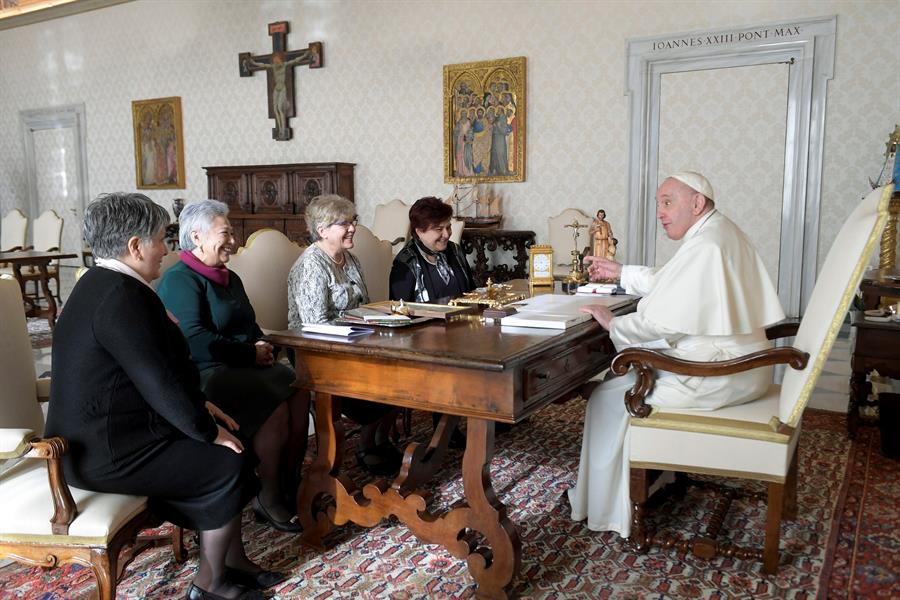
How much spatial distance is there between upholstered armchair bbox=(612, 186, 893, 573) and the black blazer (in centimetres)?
170

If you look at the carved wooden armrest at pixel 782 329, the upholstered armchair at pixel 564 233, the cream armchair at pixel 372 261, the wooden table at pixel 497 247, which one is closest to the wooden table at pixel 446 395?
the carved wooden armrest at pixel 782 329

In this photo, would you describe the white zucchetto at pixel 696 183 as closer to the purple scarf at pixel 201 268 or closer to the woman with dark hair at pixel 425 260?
the woman with dark hair at pixel 425 260

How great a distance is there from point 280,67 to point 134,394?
9181 mm

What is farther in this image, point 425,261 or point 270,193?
point 270,193

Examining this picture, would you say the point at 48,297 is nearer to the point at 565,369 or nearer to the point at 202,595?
the point at 202,595

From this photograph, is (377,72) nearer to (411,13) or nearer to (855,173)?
(411,13)

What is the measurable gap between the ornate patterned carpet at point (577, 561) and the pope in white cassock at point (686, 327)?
25cm

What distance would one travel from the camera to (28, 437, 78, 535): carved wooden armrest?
2.19m

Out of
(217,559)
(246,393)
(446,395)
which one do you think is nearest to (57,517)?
(217,559)

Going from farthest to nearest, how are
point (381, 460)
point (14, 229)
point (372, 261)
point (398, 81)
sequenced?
point (14, 229), point (398, 81), point (372, 261), point (381, 460)

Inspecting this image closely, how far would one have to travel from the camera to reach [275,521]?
10.8ft

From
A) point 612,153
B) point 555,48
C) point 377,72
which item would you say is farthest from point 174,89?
point 612,153

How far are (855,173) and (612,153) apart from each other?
8.03 feet

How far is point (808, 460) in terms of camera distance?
13.4 ft
